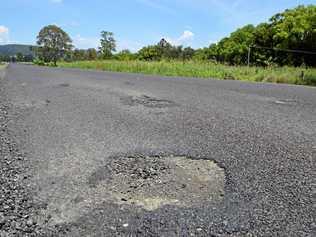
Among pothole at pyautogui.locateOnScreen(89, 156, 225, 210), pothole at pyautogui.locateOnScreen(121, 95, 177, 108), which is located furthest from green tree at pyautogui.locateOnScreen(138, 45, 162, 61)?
pothole at pyautogui.locateOnScreen(89, 156, 225, 210)

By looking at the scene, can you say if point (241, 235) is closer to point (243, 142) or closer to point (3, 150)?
point (243, 142)

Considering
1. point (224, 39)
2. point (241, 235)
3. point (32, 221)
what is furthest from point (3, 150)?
point (224, 39)

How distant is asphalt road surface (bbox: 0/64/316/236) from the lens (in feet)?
7.80

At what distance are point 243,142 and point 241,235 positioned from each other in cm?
201

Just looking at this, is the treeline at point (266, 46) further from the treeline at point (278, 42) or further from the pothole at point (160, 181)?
the pothole at point (160, 181)

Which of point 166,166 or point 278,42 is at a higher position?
point 278,42

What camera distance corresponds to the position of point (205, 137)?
172 inches

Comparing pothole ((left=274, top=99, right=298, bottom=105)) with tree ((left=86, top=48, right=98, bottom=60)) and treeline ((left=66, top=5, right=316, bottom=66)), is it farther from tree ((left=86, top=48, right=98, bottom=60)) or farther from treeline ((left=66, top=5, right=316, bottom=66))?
tree ((left=86, top=48, right=98, bottom=60))

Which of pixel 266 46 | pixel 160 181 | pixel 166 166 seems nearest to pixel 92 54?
pixel 266 46

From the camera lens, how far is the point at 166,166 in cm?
343

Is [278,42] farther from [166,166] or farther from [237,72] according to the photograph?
[166,166]

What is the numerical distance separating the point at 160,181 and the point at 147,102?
4134mm

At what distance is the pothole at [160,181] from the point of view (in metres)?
2.74

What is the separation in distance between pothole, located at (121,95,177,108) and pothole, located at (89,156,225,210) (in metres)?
3.15
